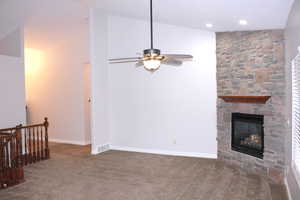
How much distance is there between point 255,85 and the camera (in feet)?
15.6

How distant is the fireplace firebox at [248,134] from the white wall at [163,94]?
56cm

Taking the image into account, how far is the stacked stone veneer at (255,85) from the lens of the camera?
4.38m

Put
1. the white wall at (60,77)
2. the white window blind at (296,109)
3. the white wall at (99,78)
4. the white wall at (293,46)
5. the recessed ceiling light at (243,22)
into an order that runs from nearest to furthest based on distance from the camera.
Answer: the white wall at (293,46) < the white window blind at (296,109) < the recessed ceiling light at (243,22) < the white wall at (99,78) < the white wall at (60,77)

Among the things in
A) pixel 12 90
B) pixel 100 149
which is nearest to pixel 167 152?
pixel 100 149

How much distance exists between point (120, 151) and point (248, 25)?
4457 millimetres

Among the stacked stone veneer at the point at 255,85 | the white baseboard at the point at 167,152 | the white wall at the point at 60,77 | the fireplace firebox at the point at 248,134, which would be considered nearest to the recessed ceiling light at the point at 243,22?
the stacked stone veneer at the point at 255,85

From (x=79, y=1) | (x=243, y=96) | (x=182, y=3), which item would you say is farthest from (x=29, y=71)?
(x=243, y=96)

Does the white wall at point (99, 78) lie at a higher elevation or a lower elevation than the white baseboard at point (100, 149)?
higher

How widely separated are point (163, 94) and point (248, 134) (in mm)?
2296

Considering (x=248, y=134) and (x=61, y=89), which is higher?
(x=61, y=89)

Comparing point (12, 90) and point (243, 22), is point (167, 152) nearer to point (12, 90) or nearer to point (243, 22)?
point (243, 22)

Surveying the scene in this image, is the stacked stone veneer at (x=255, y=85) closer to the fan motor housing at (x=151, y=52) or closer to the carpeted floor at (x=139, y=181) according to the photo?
the carpeted floor at (x=139, y=181)

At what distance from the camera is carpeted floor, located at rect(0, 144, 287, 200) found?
147 inches

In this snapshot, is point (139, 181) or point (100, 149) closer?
point (139, 181)
